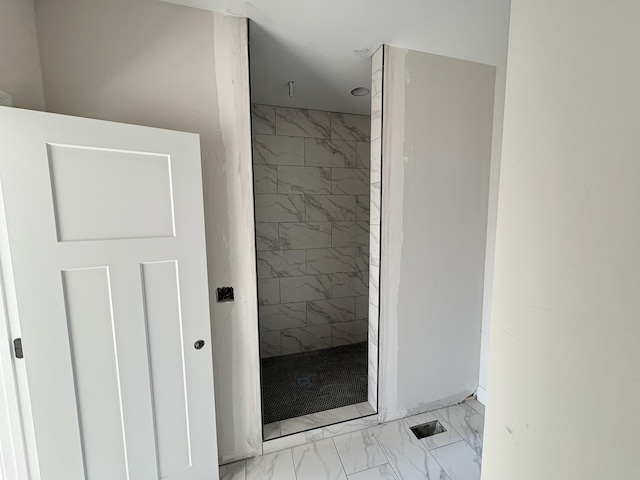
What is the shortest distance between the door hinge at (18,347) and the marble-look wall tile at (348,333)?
256cm

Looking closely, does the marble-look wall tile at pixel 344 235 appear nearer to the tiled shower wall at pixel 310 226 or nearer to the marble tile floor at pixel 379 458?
the tiled shower wall at pixel 310 226

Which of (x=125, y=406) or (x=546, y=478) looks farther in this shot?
(x=125, y=406)

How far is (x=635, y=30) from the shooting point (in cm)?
39

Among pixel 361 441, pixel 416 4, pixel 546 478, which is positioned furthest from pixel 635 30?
pixel 361 441

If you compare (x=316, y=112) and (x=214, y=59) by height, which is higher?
(x=316, y=112)

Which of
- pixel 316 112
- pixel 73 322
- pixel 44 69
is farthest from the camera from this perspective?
pixel 316 112

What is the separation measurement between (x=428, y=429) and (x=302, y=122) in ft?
10.1

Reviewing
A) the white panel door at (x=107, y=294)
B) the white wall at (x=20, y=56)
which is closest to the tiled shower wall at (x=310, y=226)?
the white panel door at (x=107, y=294)

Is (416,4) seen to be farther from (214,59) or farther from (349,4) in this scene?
(214,59)

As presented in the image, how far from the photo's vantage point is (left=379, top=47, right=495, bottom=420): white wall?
1.81 metres

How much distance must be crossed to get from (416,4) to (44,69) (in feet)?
6.20

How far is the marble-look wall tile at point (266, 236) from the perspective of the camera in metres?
2.79

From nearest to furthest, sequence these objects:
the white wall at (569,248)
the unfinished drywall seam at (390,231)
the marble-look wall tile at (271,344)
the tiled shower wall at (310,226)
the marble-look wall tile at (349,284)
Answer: the white wall at (569,248)
the unfinished drywall seam at (390,231)
the tiled shower wall at (310,226)
the marble-look wall tile at (271,344)
the marble-look wall tile at (349,284)

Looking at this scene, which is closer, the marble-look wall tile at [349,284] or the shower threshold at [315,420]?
the shower threshold at [315,420]
